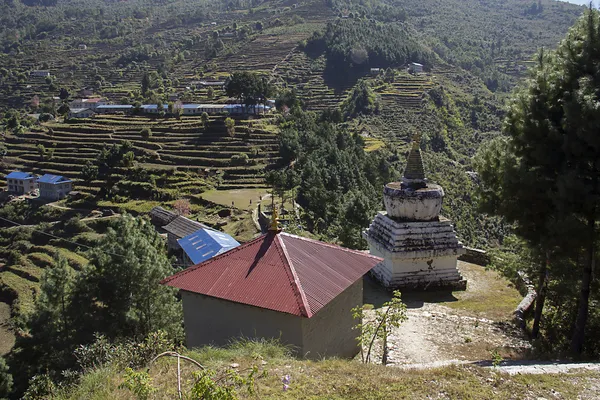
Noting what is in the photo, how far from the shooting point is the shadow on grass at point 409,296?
16.1 meters

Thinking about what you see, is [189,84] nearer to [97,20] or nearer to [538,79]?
[538,79]

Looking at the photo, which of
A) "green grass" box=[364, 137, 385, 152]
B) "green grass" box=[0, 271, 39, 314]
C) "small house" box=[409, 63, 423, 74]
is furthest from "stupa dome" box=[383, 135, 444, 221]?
"small house" box=[409, 63, 423, 74]

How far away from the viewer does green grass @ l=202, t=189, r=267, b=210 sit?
46219 mm

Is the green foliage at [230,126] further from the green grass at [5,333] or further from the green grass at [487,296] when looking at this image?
the green grass at [487,296]

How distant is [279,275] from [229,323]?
4.67 ft

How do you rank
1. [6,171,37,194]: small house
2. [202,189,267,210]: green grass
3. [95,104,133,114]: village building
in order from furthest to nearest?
[95,104,133,114]: village building
[6,171,37,194]: small house
[202,189,267,210]: green grass

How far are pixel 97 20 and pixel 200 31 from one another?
49.9 meters

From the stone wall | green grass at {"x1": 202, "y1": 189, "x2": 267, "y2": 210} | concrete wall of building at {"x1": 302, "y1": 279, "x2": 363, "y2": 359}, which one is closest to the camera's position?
concrete wall of building at {"x1": 302, "y1": 279, "x2": 363, "y2": 359}

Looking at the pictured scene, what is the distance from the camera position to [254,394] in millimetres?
7195

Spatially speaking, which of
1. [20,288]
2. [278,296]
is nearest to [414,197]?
[278,296]

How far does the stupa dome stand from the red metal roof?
245 inches

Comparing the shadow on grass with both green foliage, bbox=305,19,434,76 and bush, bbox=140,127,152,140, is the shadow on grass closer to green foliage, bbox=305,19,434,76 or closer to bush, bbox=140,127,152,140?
bush, bbox=140,127,152,140

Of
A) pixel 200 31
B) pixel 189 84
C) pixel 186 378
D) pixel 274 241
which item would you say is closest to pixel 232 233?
pixel 274 241

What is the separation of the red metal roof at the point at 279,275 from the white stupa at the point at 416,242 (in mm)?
5710
